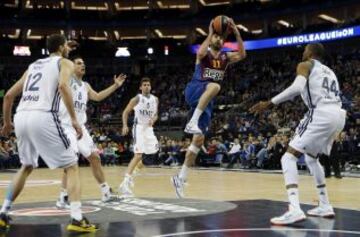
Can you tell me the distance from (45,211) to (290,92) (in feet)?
11.1

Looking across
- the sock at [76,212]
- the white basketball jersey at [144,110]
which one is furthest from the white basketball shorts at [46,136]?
the white basketball jersey at [144,110]

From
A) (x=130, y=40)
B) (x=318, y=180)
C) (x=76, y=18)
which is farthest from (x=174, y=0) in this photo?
(x=318, y=180)

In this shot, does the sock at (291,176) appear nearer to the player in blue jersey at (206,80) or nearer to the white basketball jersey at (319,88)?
the white basketball jersey at (319,88)

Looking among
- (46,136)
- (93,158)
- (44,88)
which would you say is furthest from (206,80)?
(46,136)

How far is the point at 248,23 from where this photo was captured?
40.4 metres

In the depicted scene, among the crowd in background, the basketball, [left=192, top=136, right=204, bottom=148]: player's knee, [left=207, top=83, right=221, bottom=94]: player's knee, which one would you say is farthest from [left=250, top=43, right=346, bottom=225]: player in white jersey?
the crowd in background

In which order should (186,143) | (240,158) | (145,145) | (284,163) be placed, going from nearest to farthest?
(284,163), (145,145), (240,158), (186,143)

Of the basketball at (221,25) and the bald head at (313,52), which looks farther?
the basketball at (221,25)

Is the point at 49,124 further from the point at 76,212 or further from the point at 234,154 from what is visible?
the point at 234,154

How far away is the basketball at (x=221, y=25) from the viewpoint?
8.38 meters

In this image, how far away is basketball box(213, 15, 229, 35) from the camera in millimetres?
8383

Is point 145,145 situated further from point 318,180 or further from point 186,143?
point 186,143

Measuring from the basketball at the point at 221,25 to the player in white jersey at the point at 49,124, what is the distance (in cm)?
286

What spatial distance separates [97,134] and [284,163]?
22.2 metres
